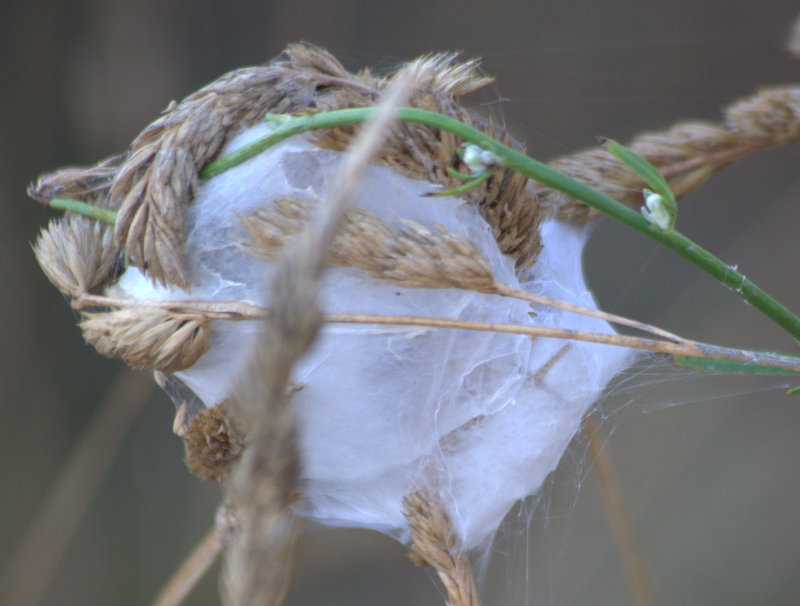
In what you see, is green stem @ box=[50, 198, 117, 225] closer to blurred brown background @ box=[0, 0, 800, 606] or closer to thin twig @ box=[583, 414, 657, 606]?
thin twig @ box=[583, 414, 657, 606]

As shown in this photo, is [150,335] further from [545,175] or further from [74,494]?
[74,494]

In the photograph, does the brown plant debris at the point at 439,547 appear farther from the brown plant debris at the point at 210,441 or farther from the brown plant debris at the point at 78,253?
the brown plant debris at the point at 78,253

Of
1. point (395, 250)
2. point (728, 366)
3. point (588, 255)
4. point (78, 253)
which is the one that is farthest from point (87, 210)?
point (588, 255)

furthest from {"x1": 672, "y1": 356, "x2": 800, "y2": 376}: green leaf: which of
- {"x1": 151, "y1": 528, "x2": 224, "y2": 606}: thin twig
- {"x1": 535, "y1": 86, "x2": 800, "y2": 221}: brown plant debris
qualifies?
{"x1": 151, "y1": 528, "x2": 224, "y2": 606}: thin twig

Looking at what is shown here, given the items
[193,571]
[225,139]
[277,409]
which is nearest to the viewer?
[277,409]

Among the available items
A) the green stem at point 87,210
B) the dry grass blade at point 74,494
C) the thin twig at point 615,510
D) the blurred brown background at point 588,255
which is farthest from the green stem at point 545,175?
the blurred brown background at point 588,255

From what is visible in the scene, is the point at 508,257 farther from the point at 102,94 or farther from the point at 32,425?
the point at 32,425
